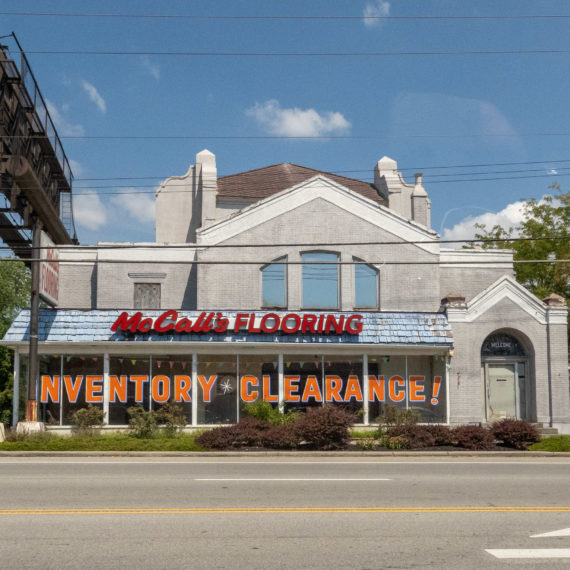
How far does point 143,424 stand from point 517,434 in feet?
36.5

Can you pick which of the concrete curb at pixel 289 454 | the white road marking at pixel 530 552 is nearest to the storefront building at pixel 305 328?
the concrete curb at pixel 289 454

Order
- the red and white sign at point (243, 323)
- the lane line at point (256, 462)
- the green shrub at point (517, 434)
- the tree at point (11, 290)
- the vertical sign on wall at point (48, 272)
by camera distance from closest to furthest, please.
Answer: the lane line at point (256, 462) → the green shrub at point (517, 434) → the vertical sign on wall at point (48, 272) → the red and white sign at point (243, 323) → the tree at point (11, 290)

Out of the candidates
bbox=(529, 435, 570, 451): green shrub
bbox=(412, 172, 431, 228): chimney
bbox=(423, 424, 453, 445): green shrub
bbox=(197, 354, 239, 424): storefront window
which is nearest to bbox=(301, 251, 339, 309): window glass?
bbox=(197, 354, 239, 424): storefront window

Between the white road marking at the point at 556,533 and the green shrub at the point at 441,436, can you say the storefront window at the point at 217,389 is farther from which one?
the white road marking at the point at 556,533

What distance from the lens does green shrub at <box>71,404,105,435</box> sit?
25.1m

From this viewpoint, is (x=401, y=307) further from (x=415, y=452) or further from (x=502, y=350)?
(x=415, y=452)

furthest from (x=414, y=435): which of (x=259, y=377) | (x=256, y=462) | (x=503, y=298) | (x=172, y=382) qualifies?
(x=172, y=382)

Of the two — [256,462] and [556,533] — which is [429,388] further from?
[556,533]

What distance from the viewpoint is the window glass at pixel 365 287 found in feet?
94.7

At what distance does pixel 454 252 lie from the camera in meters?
30.2

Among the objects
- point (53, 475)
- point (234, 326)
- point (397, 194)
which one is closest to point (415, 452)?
point (234, 326)

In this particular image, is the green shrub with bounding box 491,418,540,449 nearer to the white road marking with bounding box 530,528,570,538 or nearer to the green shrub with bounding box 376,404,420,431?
the green shrub with bounding box 376,404,420,431

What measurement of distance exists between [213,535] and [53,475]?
7050 millimetres

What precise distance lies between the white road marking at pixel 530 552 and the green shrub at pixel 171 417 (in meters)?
17.1
